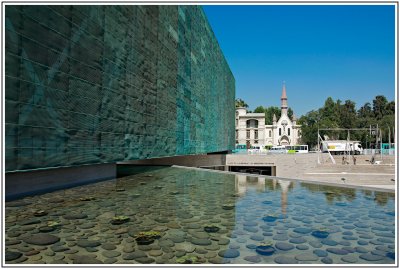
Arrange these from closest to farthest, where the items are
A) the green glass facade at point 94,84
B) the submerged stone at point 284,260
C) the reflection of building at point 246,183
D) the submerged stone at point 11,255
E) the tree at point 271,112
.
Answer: the submerged stone at point 284,260 → the submerged stone at point 11,255 → the green glass facade at point 94,84 → the reflection of building at point 246,183 → the tree at point 271,112

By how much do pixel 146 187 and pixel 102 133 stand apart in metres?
2.74

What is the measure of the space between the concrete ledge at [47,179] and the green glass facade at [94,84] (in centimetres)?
64

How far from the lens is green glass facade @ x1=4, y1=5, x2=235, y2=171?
842 cm

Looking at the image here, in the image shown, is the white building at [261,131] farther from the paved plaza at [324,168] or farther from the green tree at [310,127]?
the paved plaza at [324,168]

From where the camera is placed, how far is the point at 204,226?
6016mm

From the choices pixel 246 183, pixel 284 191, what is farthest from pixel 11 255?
pixel 246 183

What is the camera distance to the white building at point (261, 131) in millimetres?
82812

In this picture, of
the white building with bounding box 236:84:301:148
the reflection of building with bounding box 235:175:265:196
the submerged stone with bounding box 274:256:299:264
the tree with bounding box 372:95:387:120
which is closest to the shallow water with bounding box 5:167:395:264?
the submerged stone with bounding box 274:256:299:264

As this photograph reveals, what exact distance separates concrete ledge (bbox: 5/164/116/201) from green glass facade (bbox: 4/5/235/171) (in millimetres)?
645

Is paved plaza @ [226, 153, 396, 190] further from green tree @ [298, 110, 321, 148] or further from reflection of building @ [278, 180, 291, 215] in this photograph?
green tree @ [298, 110, 321, 148]

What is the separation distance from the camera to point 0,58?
7691mm

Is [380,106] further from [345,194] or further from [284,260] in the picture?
[284,260]

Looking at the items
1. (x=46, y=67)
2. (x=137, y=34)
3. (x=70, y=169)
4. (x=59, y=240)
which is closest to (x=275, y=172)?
(x=137, y=34)

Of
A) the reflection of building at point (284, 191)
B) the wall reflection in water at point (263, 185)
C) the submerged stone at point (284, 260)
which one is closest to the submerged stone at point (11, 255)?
the submerged stone at point (284, 260)
